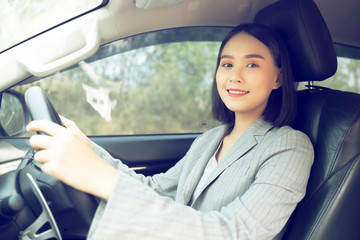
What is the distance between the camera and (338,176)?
43.2 inches

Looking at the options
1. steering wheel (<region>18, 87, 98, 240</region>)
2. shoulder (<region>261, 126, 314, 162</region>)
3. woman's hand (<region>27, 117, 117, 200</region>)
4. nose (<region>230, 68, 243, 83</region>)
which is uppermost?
nose (<region>230, 68, 243, 83</region>)

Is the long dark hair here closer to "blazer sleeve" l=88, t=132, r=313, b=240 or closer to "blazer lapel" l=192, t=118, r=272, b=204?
"blazer lapel" l=192, t=118, r=272, b=204

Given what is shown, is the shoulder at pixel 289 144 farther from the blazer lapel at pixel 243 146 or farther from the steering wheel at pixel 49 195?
the steering wheel at pixel 49 195

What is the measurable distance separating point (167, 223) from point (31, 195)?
65cm

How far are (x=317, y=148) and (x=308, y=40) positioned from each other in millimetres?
374

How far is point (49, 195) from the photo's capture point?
134 cm

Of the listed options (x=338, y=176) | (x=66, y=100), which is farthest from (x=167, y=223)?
(x=66, y=100)

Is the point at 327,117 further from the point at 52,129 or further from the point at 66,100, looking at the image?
the point at 66,100

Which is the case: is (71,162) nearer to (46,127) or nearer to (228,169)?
(46,127)

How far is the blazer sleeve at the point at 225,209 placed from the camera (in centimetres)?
82

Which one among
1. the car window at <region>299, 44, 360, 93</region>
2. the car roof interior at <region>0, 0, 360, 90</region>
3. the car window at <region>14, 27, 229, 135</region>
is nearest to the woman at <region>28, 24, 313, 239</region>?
the car roof interior at <region>0, 0, 360, 90</region>

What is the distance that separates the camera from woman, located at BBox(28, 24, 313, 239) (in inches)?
Answer: 32.2

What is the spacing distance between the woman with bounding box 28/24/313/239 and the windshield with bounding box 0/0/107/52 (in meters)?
0.47

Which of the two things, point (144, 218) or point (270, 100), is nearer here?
point (144, 218)
